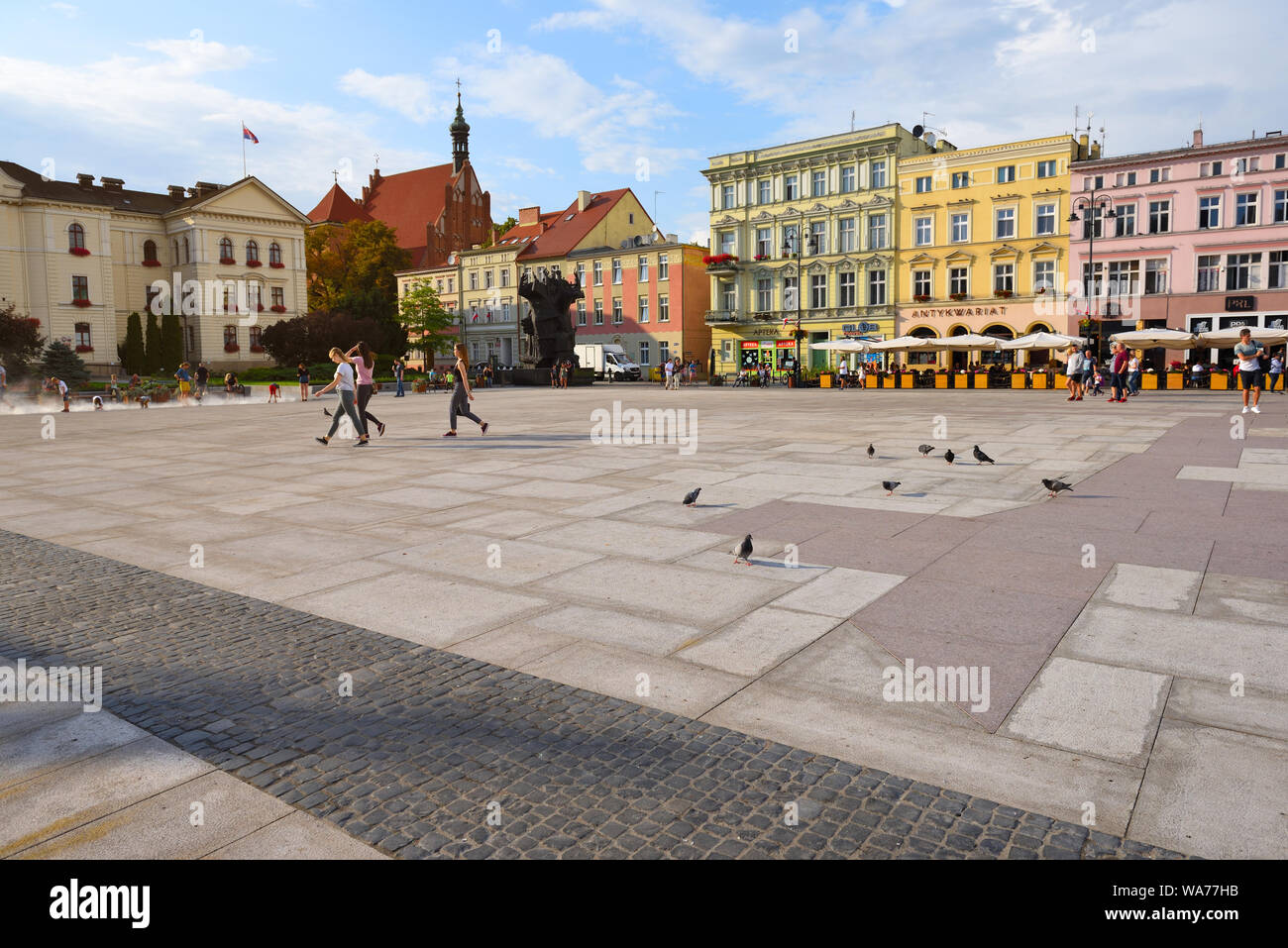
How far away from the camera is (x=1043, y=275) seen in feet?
165

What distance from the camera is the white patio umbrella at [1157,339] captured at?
1416 inches

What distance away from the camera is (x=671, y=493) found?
10.2 m

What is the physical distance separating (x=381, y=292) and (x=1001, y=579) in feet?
227

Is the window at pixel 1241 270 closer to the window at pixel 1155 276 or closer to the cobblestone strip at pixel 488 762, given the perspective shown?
the window at pixel 1155 276

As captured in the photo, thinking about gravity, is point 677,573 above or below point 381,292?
below

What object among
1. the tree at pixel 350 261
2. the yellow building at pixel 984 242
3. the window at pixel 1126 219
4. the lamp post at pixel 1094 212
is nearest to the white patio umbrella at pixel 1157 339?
the lamp post at pixel 1094 212

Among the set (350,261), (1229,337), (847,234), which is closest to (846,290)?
(847,234)

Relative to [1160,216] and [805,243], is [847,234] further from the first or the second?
[1160,216]

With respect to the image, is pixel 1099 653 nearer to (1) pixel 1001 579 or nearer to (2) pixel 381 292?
(1) pixel 1001 579

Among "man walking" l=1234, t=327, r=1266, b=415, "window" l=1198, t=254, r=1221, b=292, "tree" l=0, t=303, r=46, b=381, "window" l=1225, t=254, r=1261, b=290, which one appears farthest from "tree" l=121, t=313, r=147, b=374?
"window" l=1225, t=254, r=1261, b=290

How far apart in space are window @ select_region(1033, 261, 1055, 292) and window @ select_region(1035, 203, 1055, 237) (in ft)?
5.33

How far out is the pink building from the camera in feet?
144

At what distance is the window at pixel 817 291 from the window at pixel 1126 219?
17106mm

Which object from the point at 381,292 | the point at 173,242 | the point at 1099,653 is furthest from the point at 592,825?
the point at 173,242
